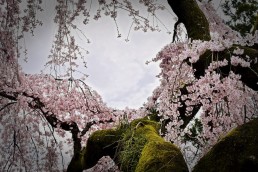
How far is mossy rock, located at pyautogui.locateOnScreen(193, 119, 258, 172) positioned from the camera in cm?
190

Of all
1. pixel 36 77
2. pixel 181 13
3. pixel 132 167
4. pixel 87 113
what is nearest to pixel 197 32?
pixel 181 13

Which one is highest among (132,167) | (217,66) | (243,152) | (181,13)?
(181,13)

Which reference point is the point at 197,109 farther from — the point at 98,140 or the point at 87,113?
the point at 87,113

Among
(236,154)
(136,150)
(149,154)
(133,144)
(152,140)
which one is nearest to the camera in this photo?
(236,154)

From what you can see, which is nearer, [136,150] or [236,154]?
[236,154]

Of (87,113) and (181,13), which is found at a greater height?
(181,13)

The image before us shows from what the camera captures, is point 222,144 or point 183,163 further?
point 183,163

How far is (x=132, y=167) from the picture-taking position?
146 inches

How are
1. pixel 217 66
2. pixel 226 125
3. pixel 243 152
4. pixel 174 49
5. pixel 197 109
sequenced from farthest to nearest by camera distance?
pixel 174 49 < pixel 197 109 < pixel 226 125 < pixel 217 66 < pixel 243 152

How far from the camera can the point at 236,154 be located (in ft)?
6.45

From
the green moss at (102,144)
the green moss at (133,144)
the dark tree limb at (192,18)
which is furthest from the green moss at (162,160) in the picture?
the dark tree limb at (192,18)

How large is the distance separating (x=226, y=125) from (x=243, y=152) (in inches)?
80.9

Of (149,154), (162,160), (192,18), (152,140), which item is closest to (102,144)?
(152,140)

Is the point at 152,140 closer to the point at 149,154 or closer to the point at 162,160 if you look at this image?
the point at 149,154
